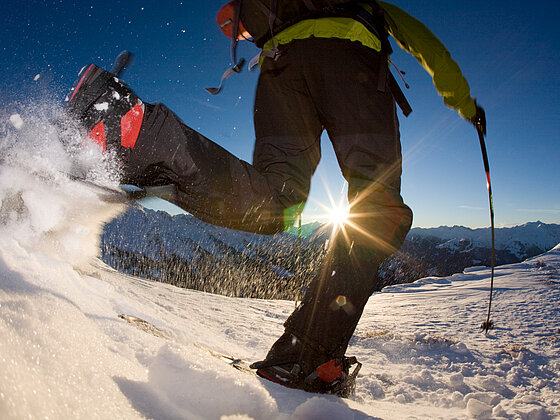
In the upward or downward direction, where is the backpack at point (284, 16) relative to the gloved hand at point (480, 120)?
upward

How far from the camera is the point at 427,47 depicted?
1.50m

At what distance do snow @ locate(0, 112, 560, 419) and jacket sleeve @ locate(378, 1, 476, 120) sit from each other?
1.46 m

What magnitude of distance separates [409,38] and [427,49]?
11cm

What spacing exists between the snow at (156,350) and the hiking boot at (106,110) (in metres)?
0.10

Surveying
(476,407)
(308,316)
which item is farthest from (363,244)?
(476,407)

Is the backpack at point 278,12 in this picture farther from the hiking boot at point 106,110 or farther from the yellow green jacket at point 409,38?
the hiking boot at point 106,110

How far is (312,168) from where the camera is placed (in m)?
1.54

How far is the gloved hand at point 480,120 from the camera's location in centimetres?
194

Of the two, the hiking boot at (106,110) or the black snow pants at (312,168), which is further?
the black snow pants at (312,168)

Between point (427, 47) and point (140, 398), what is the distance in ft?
5.77

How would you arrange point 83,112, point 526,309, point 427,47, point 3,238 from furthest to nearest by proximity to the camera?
1. point 526,309
2. point 427,47
3. point 3,238
4. point 83,112

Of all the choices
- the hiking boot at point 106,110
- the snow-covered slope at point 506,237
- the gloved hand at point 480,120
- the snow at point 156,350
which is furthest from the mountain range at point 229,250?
the hiking boot at point 106,110

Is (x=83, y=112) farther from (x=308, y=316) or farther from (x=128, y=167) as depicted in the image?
(x=308, y=316)

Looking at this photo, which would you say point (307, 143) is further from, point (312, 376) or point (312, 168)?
point (312, 376)
